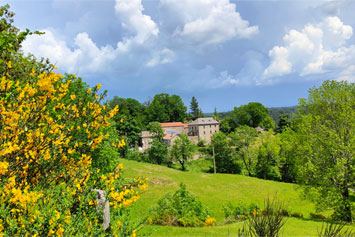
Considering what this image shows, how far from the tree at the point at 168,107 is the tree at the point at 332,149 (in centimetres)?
7108

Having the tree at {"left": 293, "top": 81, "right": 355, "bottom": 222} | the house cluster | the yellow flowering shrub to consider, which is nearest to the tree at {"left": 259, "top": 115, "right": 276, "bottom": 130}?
the house cluster

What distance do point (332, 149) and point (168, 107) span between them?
78.7 m

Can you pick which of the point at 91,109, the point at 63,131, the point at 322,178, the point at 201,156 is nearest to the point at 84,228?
the point at 63,131

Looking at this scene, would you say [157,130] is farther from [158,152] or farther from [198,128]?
[198,128]

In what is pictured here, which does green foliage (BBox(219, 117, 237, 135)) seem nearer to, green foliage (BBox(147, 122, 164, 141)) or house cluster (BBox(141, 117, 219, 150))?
house cluster (BBox(141, 117, 219, 150))

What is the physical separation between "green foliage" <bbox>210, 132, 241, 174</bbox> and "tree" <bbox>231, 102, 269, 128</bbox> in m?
41.1

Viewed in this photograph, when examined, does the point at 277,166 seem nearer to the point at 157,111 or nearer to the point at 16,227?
the point at 16,227

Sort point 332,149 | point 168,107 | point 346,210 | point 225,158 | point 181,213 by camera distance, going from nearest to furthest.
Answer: point 181,213, point 346,210, point 332,149, point 225,158, point 168,107

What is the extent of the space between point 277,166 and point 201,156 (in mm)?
22325

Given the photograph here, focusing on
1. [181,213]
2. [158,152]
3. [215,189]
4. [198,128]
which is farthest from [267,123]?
[181,213]

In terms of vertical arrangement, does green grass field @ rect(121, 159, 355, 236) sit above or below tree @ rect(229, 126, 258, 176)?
below

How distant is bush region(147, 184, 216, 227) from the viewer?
44.6ft

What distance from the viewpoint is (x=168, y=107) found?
303 feet

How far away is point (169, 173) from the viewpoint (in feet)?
121
